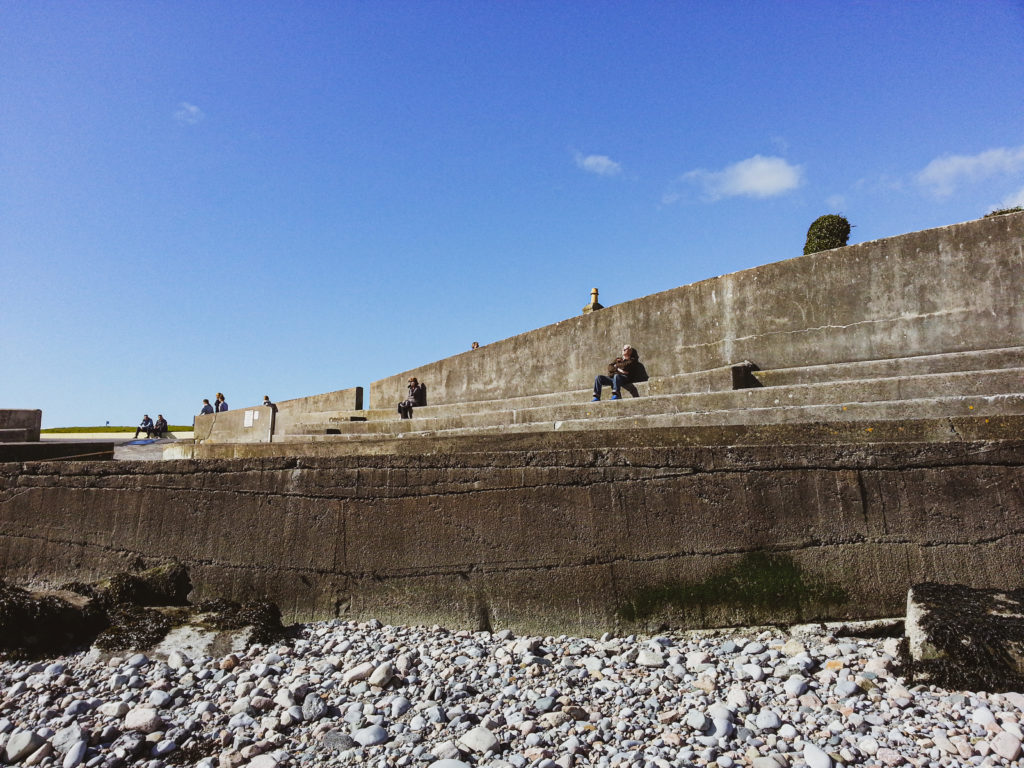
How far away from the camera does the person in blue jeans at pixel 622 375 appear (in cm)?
873

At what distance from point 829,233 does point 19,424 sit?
1718cm

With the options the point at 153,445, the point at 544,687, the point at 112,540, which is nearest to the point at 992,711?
the point at 544,687

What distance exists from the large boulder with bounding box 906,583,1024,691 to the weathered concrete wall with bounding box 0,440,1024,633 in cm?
40

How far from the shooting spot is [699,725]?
10.1ft

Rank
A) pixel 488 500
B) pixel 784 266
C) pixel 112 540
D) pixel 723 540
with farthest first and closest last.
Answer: pixel 784 266 < pixel 112 540 < pixel 488 500 < pixel 723 540

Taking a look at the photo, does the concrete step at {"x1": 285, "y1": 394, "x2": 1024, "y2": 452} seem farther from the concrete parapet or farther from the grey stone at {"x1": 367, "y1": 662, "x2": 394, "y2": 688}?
the concrete parapet

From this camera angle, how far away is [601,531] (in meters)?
4.36

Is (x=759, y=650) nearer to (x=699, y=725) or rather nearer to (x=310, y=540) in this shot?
(x=699, y=725)

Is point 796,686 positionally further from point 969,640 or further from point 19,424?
point 19,424

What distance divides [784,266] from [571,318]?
3.93m

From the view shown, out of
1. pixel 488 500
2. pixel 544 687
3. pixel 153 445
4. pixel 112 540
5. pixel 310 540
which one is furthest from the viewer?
pixel 153 445

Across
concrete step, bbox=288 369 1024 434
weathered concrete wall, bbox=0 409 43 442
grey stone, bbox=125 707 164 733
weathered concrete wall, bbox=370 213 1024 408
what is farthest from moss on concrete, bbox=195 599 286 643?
weathered concrete wall, bbox=0 409 43 442

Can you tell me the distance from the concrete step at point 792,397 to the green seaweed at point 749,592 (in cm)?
195

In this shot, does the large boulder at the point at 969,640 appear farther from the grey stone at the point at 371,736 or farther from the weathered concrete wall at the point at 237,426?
the weathered concrete wall at the point at 237,426
